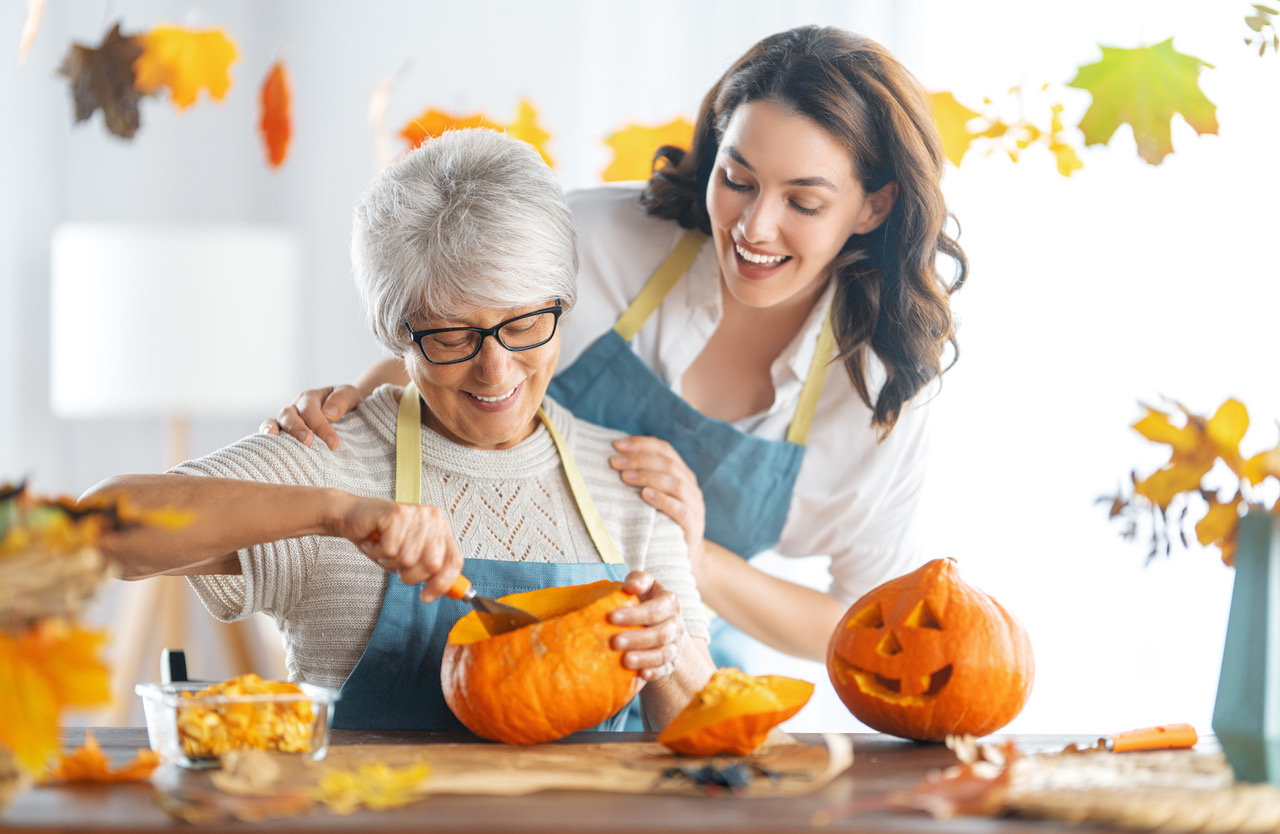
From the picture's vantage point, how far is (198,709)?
0.95 m

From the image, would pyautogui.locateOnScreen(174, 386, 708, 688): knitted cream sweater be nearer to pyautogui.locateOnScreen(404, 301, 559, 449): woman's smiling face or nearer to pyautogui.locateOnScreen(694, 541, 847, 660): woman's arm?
pyautogui.locateOnScreen(404, 301, 559, 449): woman's smiling face

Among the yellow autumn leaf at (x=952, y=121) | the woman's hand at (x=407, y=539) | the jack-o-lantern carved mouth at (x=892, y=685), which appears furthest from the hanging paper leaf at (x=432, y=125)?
the jack-o-lantern carved mouth at (x=892, y=685)

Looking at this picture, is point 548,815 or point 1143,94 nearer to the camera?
point 548,815

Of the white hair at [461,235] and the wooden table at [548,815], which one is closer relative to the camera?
the wooden table at [548,815]

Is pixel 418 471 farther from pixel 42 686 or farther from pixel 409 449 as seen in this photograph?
pixel 42 686

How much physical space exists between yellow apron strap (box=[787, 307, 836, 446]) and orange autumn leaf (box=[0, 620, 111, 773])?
1249 mm

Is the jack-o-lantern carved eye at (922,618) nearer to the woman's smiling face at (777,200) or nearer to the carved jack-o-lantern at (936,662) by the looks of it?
the carved jack-o-lantern at (936,662)

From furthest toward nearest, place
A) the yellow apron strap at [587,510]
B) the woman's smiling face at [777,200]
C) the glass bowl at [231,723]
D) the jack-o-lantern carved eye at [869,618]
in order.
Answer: the woman's smiling face at [777,200] → the yellow apron strap at [587,510] → the jack-o-lantern carved eye at [869,618] → the glass bowl at [231,723]

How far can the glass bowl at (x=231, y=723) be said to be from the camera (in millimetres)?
945

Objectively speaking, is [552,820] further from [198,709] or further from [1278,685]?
[1278,685]

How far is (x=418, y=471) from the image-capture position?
1.42 metres

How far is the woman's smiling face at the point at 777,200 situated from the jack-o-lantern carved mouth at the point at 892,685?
660 millimetres

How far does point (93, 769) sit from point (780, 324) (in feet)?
4.06

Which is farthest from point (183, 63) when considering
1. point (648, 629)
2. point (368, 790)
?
point (368, 790)
